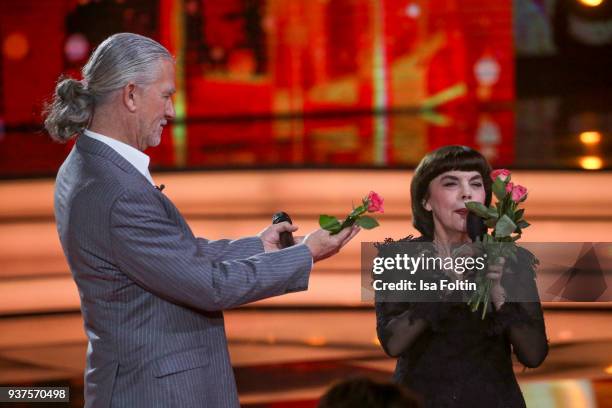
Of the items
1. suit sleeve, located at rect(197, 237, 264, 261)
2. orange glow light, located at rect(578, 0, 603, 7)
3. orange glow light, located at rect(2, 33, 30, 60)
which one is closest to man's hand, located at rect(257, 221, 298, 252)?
suit sleeve, located at rect(197, 237, 264, 261)

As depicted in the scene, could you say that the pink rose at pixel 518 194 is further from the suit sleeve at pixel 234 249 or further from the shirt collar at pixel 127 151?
the shirt collar at pixel 127 151

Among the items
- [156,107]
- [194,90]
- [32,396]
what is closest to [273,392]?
[32,396]

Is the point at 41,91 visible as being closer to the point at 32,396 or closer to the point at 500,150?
the point at 500,150

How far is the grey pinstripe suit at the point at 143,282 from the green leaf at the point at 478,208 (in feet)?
1.07

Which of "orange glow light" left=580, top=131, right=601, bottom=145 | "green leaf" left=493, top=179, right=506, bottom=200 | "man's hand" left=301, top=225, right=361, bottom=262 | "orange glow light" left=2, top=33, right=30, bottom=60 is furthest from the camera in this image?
"orange glow light" left=2, top=33, right=30, bottom=60

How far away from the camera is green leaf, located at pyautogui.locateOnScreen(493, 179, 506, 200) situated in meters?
1.84

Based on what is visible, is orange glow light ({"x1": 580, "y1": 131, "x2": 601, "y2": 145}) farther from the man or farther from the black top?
the man

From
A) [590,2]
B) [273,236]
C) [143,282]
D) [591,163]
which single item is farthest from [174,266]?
[590,2]

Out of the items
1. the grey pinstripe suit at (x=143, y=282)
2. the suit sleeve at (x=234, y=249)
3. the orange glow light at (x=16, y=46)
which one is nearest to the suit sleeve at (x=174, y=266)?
the grey pinstripe suit at (x=143, y=282)

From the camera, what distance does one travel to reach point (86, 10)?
8461 mm

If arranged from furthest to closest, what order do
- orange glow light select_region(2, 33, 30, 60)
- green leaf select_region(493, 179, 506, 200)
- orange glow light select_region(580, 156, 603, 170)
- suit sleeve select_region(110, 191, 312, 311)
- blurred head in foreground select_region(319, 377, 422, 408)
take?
orange glow light select_region(2, 33, 30, 60)
orange glow light select_region(580, 156, 603, 170)
green leaf select_region(493, 179, 506, 200)
suit sleeve select_region(110, 191, 312, 311)
blurred head in foreground select_region(319, 377, 422, 408)

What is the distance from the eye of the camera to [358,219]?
178 cm

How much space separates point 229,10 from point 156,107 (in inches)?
275

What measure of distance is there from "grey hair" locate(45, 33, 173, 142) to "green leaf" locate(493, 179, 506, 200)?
60cm
